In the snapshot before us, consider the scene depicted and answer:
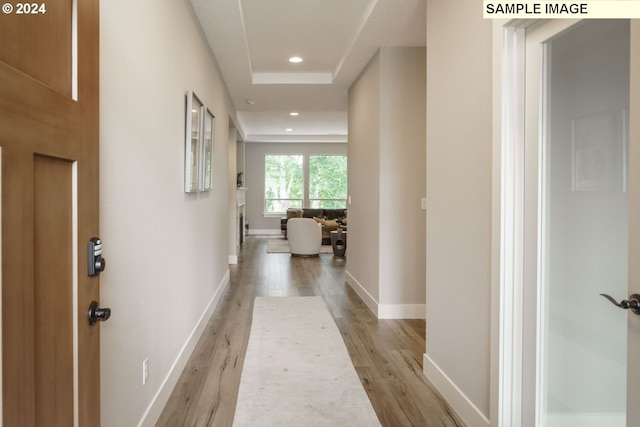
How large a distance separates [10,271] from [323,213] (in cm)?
1083

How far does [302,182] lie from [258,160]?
1.42 metres

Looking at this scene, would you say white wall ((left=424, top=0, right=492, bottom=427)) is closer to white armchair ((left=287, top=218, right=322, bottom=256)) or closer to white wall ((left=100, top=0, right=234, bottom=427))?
white wall ((left=100, top=0, right=234, bottom=427))

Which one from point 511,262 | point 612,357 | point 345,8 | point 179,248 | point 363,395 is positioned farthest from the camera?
point 345,8

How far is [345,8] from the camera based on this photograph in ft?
11.1

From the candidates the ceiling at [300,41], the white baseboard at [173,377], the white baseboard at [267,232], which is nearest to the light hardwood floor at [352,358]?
the white baseboard at [173,377]

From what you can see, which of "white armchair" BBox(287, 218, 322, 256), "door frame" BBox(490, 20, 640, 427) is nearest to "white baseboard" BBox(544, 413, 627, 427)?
"door frame" BBox(490, 20, 640, 427)

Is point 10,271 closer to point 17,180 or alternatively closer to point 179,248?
point 17,180

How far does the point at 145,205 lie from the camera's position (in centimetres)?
195

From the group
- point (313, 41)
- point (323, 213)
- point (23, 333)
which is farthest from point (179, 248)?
point (323, 213)

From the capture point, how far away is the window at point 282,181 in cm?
1211

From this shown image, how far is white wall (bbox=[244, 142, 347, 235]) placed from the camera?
12008 mm

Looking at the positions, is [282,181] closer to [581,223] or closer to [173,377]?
[173,377]

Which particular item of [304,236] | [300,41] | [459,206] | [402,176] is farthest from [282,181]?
[459,206]

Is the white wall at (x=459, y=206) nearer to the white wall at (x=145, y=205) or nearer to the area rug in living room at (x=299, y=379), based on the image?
the area rug in living room at (x=299, y=379)
